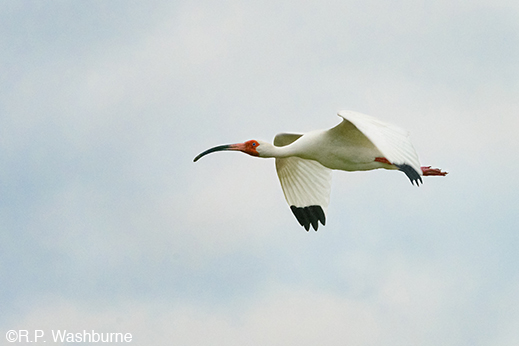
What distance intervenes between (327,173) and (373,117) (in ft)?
14.5

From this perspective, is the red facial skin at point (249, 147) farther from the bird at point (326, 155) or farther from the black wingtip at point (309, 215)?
the black wingtip at point (309, 215)

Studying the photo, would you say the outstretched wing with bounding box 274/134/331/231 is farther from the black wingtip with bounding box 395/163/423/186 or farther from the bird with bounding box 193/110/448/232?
the black wingtip with bounding box 395/163/423/186

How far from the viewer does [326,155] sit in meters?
21.7

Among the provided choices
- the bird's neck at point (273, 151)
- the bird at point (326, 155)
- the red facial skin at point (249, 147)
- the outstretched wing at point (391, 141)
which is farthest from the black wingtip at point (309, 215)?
the outstretched wing at point (391, 141)

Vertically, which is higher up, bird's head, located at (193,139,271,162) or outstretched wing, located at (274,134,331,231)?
bird's head, located at (193,139,271,162)

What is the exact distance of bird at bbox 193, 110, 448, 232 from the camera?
18188 mm

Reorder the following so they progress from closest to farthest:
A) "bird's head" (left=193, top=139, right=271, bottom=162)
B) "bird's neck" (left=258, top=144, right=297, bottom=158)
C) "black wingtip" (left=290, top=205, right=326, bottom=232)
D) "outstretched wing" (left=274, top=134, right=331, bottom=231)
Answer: "bird's neck" (left=258, top=144, right=297, bottom=158) → "bird's head" (left=193, top=139, right=271, bottom=162) → "outstretched wing" (left=274, top=134, right=331, bottom=231) → "black wingtip" (left=290, top=205, right=326, bottom=232)

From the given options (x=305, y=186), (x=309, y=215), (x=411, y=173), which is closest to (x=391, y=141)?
(x=411, y=173)

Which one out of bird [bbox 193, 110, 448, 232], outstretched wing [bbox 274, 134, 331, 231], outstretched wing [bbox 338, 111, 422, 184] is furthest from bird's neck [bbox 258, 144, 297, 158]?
outstretched wing [bbox 338, 111, 422, 184]

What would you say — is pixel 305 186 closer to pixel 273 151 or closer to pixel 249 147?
pixel 273 151

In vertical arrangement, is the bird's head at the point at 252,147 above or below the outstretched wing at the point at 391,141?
above

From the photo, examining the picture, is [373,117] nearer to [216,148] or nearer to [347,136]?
[347,136]

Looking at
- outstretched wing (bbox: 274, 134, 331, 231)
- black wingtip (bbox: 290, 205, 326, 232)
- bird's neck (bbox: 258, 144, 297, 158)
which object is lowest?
black wingtip (bbox: 290, 205, 326, 232)

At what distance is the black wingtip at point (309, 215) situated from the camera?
2477 cm
